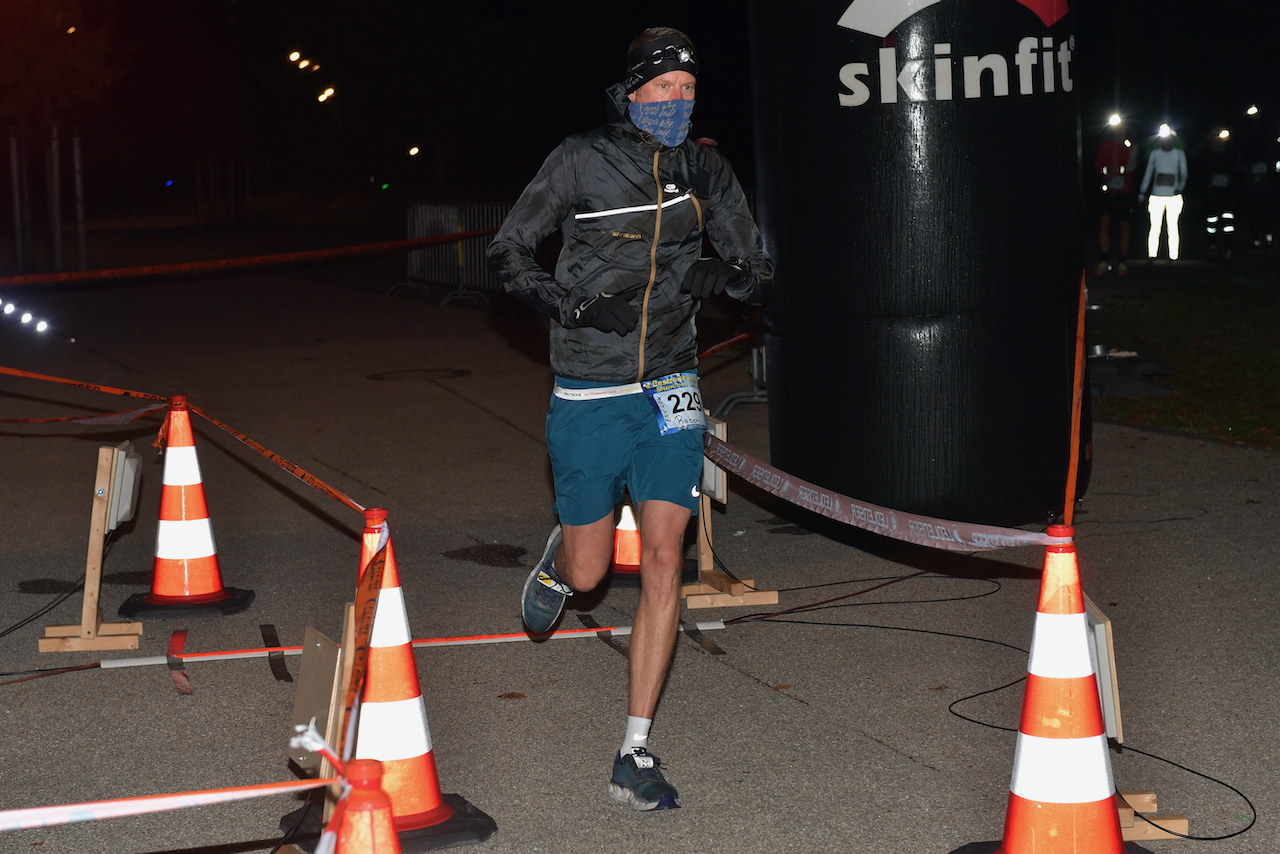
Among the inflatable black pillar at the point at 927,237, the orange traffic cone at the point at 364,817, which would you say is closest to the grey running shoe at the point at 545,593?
the inflatable black pillar at the point at 927,237

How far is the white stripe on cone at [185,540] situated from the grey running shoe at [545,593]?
1.79 m

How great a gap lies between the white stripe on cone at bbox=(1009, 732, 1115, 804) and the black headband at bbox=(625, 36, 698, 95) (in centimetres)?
230

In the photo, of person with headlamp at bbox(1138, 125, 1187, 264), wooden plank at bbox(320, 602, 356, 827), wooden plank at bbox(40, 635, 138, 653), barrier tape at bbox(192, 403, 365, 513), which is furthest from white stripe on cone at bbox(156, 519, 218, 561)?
person with headlamp at bbox(1138, 125, 1187, 264)

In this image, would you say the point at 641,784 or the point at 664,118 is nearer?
the point at 641,784

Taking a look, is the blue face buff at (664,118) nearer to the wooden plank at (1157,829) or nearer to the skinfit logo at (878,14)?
the wooden plank at (1157,829)

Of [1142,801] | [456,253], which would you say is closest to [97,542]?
[1142,801]

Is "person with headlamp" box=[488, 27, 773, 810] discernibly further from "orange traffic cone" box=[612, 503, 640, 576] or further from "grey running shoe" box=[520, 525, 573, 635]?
"orange traffic cone" box=[612, 503, 640, 576]

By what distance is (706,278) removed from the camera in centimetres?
468

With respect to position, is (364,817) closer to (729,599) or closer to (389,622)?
(389,622)

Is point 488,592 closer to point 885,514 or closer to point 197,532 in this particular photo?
point 197,532

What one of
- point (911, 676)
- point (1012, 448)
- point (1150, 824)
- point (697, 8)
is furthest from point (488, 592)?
point (697, 8)

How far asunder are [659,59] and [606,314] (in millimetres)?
817

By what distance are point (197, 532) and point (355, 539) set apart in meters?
1.38

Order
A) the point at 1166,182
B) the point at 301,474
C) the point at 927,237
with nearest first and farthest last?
the point at 301,474 < the point at 927,237 < the point at 1166,182
